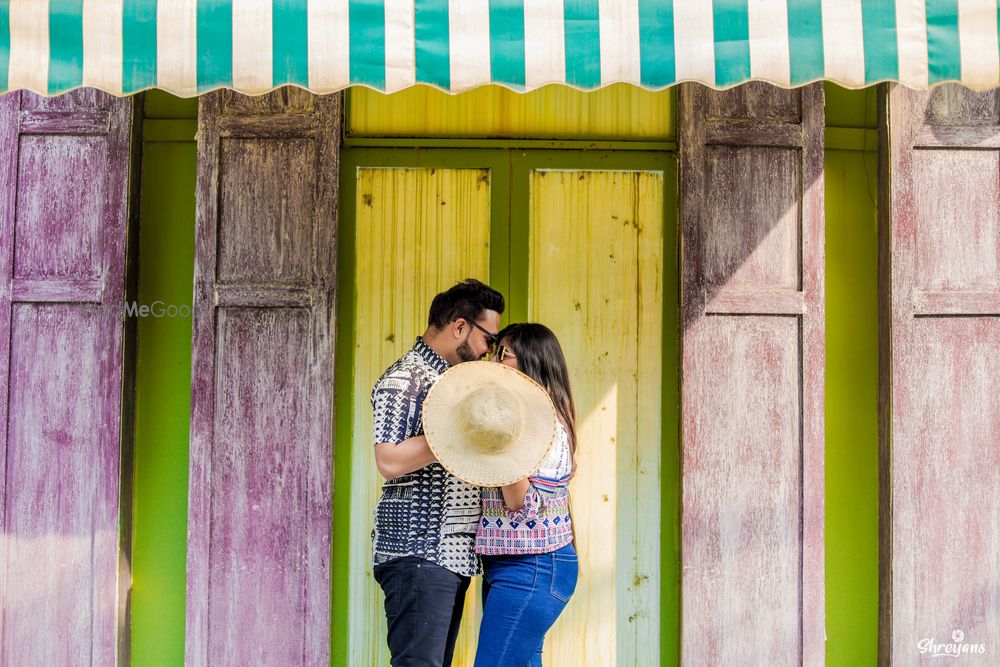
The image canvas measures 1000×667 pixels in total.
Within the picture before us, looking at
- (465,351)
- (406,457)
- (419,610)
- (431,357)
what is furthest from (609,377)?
(419,610)

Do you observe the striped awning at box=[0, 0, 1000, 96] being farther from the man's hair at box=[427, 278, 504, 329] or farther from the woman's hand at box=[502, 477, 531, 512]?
the woman's hand at box=[502, 477, 531, 512]

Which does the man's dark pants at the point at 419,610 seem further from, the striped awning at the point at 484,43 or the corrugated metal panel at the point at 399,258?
the striped awning at the point at 484,43

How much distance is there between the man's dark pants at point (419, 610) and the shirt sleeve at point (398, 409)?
44 centimetres

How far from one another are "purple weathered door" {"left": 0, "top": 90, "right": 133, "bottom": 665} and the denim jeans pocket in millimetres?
2048

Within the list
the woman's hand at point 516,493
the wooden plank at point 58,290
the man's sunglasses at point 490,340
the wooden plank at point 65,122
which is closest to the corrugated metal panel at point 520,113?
the wooden plank at point 65,122

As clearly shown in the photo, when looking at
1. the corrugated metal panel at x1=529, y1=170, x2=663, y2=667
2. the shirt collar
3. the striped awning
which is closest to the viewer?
the striped awning

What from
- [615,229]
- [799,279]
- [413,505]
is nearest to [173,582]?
[413,505]

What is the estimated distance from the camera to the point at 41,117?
13.1 feet

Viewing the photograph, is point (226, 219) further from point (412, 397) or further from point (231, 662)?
point (231, 662)

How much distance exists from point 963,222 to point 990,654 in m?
A: 1.93

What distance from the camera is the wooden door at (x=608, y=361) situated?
418cm

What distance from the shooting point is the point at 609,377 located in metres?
4.22

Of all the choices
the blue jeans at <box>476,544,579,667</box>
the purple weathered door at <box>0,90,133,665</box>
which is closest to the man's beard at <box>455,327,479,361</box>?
the blue jeans at <box>476,544,579,667</box>

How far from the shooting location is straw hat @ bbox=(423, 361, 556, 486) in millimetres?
3031
